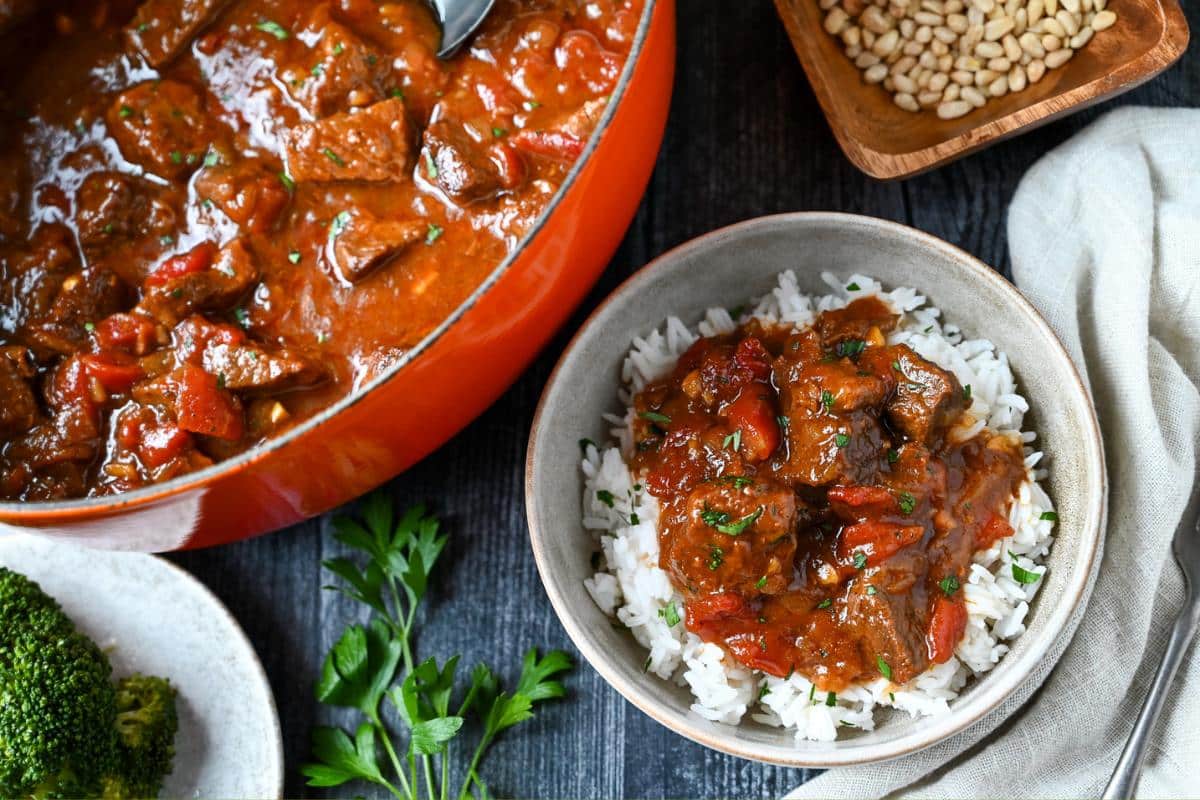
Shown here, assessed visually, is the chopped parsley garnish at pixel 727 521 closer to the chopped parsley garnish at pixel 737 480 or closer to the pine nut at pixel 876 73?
the chopped parsley garnish at pixel 737 480

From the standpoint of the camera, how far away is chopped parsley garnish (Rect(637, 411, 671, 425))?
11.2ft

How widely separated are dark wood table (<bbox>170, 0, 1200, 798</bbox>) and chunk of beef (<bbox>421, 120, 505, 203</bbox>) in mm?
744

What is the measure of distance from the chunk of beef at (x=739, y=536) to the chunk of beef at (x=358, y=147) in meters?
1.30

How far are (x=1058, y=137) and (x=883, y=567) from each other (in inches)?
68.5

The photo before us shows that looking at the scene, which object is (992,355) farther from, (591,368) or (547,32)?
(547,32)

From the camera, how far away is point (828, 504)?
3.20 meters

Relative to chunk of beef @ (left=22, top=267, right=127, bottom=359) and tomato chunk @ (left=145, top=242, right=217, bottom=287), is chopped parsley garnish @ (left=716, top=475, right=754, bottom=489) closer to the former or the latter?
tomato chunk @ (left=145, top=242, right=217, bottom=287)

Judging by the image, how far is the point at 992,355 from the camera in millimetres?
3488

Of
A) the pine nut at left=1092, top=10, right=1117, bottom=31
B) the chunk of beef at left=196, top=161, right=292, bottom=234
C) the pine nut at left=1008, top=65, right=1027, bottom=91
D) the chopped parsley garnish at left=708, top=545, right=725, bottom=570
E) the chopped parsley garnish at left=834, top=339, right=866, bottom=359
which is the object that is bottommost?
the chopped parsley garnish at left=708, top=545, right=725, bottom=570

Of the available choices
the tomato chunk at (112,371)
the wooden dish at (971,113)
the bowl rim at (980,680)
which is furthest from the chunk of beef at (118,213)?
the wooden dish at (971,113)

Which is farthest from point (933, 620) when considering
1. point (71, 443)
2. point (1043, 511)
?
point (71, 443)

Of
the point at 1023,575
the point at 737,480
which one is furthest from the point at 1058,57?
the point at 737,480

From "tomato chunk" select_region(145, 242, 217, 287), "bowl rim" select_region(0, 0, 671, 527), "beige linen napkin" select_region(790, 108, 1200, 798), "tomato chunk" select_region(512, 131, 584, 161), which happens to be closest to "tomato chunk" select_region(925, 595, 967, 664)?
"beige linen napkin" select_region(790, 108, 1200, 798)

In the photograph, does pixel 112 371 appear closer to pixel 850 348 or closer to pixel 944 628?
pixel 850 348
